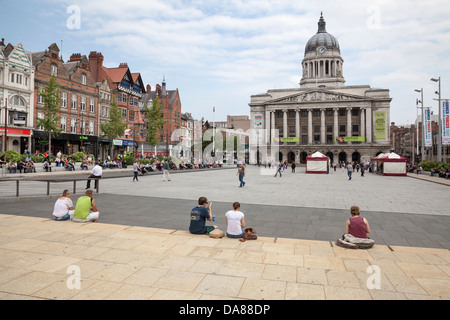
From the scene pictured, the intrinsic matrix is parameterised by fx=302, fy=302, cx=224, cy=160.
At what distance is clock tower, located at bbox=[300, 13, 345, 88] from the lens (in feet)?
325

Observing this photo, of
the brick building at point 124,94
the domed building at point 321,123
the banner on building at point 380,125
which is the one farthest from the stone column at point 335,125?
the brick building at point 124,94

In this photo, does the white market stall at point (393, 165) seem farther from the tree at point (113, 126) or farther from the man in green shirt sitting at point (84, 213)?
the man in green shirt sitting at point (84, 213)

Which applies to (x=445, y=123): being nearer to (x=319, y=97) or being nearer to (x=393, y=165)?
(x=393, y=165)

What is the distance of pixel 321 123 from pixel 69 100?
63654mm

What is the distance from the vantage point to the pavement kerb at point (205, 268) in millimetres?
4250

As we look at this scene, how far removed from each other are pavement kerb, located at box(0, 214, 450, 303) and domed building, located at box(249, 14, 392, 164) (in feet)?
247

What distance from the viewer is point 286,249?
6.47 m

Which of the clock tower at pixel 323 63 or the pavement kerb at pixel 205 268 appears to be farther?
the clock tower at pixel 323 63

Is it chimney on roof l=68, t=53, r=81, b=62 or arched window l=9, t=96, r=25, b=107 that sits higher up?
chimney on roof l=68, t=53, r=81, b=62

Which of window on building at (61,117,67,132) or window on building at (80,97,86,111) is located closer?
window on building at (61,117,67,132)

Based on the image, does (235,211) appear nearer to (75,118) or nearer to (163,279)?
(163,279)

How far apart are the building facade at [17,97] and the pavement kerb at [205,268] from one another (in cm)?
3447

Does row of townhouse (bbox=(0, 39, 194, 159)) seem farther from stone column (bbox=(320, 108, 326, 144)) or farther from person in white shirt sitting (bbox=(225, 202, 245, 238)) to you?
stone column (bbox=(320, 108, 326, 144))

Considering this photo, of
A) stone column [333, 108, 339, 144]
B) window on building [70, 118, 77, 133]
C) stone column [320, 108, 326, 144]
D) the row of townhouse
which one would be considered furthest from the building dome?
window on building [70, 118, 77, 133]
